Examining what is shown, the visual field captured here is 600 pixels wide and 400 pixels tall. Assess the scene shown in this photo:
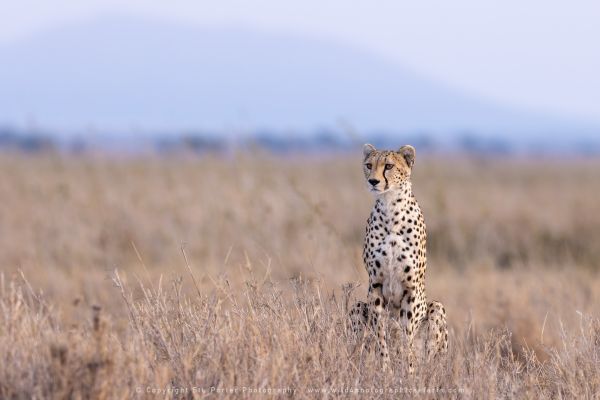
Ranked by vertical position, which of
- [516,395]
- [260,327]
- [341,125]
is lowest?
[516,395]

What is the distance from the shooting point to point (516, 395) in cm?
404

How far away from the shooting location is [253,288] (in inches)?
168

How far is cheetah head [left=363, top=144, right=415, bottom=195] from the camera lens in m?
4.21

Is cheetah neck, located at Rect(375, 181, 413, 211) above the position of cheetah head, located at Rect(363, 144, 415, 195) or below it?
below

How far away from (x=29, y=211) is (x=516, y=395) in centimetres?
882

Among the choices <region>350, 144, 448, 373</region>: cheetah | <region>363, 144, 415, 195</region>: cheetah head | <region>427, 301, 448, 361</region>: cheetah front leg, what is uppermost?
<region>363, 144, 415, 195</region>: cheetah head

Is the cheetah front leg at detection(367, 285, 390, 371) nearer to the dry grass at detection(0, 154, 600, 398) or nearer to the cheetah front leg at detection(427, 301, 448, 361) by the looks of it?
the dry grass at detection(0, 154, 600, 398)

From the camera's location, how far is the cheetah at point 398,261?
14.1 feet

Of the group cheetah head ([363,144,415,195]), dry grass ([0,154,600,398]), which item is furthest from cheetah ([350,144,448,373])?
dry grass ([0,154,600,398])

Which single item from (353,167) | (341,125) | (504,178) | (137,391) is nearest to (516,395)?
(137,391)

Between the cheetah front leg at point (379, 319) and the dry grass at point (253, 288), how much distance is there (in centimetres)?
Answer: 8

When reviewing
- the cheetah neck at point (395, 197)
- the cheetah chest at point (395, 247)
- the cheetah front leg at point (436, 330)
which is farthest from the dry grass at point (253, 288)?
the cheetah neck at point (395, 197)

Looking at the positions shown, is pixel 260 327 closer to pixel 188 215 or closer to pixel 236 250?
pixel 236 250

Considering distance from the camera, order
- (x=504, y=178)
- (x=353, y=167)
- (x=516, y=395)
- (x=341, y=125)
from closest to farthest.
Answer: (x=516, y=395) < (x=341, y=125) < (x=353, y=167) < (x=504, y=178)
